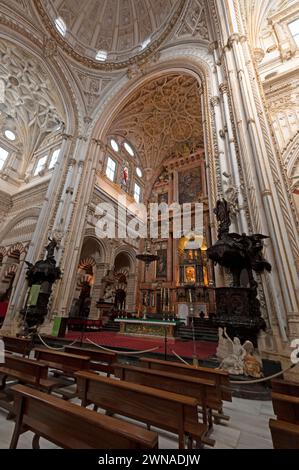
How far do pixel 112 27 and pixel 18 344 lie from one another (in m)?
18.5

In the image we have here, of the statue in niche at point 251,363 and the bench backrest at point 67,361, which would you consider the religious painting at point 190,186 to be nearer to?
the statue in niche at point 251,363

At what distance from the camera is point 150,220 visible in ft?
57.8

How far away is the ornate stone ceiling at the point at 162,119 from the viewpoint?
13180 mm

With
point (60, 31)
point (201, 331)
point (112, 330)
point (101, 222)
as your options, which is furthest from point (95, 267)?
point (60, 31)

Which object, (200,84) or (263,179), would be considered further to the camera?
(200,84)

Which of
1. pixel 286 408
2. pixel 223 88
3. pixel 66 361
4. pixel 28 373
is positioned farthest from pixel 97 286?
pixel 286 408

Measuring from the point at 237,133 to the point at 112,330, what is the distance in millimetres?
10169

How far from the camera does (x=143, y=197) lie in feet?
59.1

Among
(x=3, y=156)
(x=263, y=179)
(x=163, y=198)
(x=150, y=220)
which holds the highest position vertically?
(x=163, y=198)

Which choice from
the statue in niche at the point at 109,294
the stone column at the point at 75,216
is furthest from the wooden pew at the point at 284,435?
the statue in niche at the point at 109,294

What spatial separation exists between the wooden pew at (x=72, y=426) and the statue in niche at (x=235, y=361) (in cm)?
323

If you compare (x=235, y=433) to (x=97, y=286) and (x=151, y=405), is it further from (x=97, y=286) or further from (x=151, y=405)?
(x=97, y=286)
